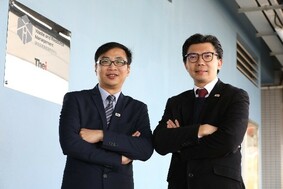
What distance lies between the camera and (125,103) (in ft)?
7.72

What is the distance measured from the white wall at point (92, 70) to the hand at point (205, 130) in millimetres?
1061

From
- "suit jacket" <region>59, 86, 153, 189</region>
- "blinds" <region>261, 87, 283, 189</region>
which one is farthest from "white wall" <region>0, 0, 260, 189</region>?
"blinds" <region>261, 87, 283, 189</region>

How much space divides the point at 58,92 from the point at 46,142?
1.05 feet

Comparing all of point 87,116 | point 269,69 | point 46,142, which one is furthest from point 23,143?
point 269,69

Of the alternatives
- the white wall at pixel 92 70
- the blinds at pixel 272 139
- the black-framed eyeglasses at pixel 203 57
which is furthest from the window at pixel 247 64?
the black-framed eyeglasses at pixel 203 57

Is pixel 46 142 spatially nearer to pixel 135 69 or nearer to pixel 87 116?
pixel 87 116

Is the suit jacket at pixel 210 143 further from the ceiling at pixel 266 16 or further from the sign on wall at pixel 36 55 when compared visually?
the ceiling at pixel 266 16

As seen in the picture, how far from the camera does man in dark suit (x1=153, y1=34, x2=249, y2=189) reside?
210 centimetres

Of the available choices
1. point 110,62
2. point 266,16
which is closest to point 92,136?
point 110,62

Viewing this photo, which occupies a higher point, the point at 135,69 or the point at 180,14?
the point at 180,14

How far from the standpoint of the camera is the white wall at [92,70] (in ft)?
8.89

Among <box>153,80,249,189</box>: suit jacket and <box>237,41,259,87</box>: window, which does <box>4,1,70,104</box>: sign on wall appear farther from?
<box>237,41,259,87</box>: window

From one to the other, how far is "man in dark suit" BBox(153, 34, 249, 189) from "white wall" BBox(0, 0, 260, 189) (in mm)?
830

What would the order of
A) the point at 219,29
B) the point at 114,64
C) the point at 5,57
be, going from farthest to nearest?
the point at 219,29
the point at 5,57
the point at 114,64
